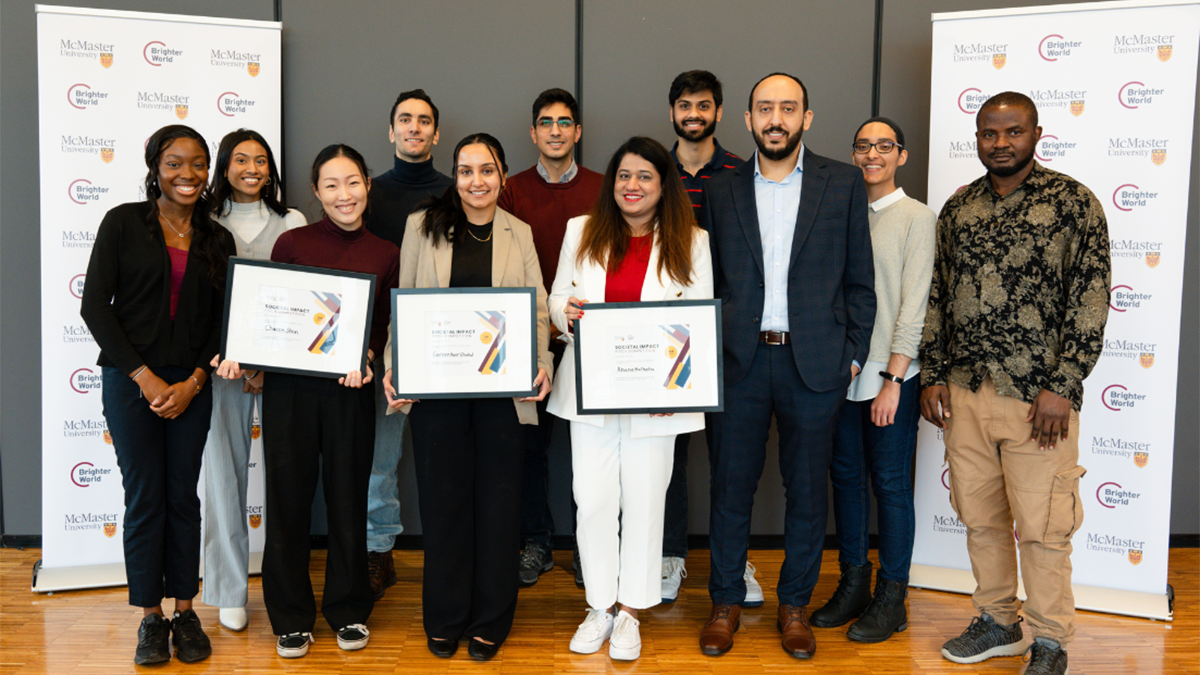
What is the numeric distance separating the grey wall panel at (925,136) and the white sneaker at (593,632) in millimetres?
2701

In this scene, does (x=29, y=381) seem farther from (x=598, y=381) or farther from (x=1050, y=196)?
(x=1050, y=196)

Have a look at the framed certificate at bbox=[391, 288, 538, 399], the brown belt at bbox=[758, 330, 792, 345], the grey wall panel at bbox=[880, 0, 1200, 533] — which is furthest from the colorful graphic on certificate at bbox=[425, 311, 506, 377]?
the grey wall panel at bbox=[880, 0, 1200, 533]

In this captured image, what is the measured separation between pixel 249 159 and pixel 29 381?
6.50 feet

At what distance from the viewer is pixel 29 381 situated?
3.73m

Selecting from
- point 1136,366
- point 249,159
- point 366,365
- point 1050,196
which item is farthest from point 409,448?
point 1136,366

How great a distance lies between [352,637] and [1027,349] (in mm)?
2620

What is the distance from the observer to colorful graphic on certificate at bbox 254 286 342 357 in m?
2.53

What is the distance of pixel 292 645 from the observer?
2654 mm

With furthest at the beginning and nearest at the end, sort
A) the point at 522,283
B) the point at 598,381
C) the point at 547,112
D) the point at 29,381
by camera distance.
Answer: the point at 29,381 < the point at 547,112 < the point at 522,283 < the point at 598,381

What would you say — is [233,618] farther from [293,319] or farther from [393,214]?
[393,214]

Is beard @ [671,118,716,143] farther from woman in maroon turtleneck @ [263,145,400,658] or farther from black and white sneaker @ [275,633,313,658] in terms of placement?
black and white sneaker @ [275,633,313,658]

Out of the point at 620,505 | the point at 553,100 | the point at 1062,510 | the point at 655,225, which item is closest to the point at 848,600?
the point at 1062,510

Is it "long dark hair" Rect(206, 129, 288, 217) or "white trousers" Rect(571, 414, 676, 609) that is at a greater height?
"long dark hair" Rect(206, 129, 288, 217)

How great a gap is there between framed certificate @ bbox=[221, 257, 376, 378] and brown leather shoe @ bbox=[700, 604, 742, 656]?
1609 mm
